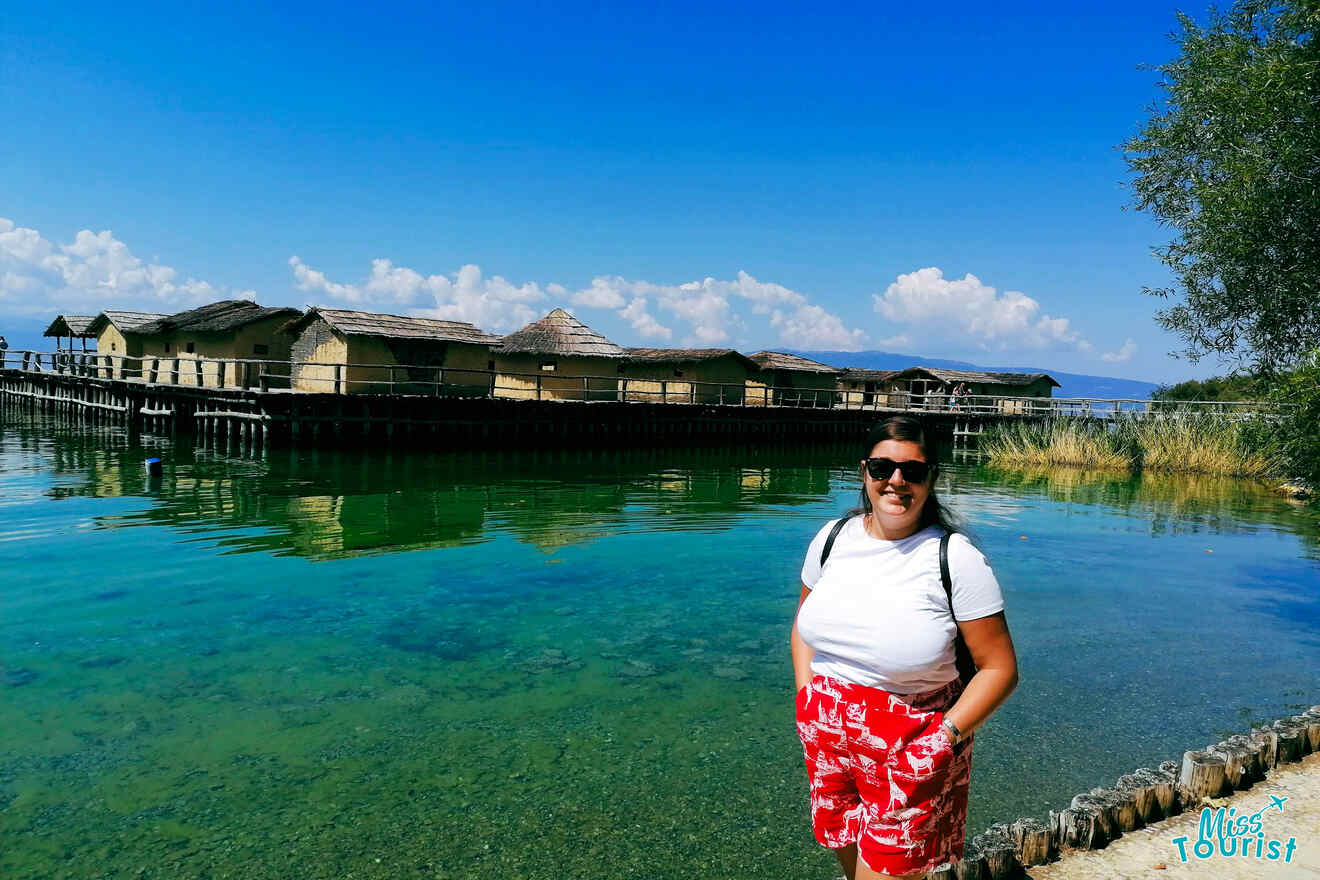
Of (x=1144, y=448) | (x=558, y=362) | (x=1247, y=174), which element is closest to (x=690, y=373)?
(x=558, y=362)

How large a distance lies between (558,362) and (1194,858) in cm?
3371

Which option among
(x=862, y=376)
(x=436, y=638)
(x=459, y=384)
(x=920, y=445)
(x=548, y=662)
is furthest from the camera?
Result: (x=862, y=376)

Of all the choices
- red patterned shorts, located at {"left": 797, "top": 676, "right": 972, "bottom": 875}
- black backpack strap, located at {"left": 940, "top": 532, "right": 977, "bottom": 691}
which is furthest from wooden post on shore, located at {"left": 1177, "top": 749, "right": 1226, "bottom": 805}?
black backpack strap, located at {"left": 940, "top": 532, "right": 977, "bottom": 691}

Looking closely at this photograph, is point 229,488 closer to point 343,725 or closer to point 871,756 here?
point 343,725

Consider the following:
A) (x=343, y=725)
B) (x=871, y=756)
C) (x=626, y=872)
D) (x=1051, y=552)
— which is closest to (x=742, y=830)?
(x=626, y=872)

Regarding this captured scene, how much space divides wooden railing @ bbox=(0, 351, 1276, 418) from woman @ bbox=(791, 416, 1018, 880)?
1000 inches

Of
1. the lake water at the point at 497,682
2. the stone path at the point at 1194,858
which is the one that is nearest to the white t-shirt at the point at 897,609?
the stone path at the point at 1194,858

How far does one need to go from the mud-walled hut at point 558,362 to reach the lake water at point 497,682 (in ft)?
67.0

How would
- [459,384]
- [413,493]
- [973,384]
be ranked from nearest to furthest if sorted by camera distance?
[413,493], [459,384], [973,384]

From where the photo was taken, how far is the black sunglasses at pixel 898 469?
273cm

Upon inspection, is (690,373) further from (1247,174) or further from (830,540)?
(830,540)

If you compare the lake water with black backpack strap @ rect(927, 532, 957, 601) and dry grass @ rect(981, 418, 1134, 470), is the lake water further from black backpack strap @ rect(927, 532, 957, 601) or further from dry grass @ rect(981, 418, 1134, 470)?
dry grass @ rect(981, 418, 1134, 470)

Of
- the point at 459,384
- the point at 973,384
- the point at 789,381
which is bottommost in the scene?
the point at 459,384

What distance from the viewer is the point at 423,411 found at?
2948cm
